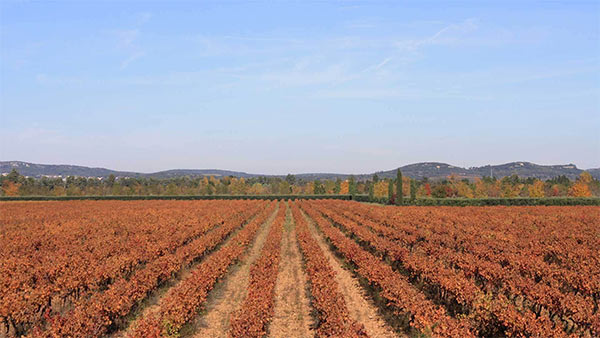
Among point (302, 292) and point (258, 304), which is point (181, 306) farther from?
point (302, 292)

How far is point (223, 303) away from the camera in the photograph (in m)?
12.0

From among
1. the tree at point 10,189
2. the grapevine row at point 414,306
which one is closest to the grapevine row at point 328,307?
the grapevine row at point 414,306

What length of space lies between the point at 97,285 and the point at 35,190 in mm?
114833

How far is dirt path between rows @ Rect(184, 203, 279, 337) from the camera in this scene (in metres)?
9.86

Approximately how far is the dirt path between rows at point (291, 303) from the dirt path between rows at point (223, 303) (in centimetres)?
125

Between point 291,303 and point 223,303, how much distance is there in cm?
214

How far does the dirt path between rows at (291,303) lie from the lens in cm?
984

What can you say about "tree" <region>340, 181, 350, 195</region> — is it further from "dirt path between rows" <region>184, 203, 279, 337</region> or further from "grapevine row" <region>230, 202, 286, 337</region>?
"grapevine row" <region>230, 202, 286, 337</region>

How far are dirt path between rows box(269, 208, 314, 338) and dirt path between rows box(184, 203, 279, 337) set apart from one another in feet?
4.10

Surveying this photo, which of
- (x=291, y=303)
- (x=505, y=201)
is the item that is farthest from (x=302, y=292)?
(x=505, y=201)

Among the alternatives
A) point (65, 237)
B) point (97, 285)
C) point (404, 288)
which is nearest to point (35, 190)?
point (65, 237)

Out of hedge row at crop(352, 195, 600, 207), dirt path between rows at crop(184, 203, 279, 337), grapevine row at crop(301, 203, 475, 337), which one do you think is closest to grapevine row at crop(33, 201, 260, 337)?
dirt path between rows at crop(184, 203, 279, 337)

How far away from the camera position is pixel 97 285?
12.1m

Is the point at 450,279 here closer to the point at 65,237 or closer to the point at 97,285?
the point at 97,285
